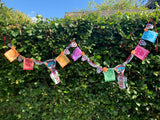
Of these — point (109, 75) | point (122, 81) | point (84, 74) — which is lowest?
point (122, 81)

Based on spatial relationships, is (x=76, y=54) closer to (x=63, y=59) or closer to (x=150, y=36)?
(x=63, y=59)

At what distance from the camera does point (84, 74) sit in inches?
91.5

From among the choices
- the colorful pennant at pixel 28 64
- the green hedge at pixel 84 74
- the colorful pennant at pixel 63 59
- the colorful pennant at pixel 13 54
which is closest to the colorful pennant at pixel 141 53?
the green hedge at pixel 84 74

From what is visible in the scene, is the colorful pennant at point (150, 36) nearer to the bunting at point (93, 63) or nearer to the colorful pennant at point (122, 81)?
the bunting at point (93, 63)

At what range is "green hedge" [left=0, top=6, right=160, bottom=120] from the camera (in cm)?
229

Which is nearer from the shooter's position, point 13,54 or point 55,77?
point 13,54

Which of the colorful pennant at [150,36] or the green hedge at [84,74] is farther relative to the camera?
the green hedge at [84,74]

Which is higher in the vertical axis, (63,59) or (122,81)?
(63,59)

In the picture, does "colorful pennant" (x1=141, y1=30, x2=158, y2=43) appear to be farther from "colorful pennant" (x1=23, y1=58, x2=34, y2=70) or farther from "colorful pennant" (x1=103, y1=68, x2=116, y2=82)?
"colorful pennant" (x1=23, y1=58, x2=34, y2=70)

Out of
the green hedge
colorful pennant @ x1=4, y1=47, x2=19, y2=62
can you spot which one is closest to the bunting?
colorful pennant @ x1=4, y1=47, x2=19, y2=62

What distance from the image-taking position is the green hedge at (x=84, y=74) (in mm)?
2295

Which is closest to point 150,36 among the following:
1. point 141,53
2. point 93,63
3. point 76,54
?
point 141,53

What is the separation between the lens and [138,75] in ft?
7.79

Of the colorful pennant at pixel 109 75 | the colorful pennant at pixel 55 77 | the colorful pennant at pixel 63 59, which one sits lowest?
the colorful pennant at pixel 109 75
